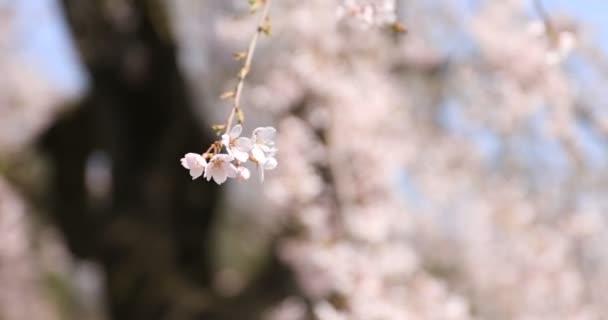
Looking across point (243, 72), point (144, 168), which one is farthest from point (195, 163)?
point (144, 168)

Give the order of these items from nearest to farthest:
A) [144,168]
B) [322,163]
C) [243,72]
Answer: [243,72], [322,163], [144,168]

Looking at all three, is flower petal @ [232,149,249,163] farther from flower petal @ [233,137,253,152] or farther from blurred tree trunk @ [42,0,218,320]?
blurred tree trunk @ [42,0,218,320]

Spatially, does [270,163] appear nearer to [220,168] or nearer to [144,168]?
[220,168]

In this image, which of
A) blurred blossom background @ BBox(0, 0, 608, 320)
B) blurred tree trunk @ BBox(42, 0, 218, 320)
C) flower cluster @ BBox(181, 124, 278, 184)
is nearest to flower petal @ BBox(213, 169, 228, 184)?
flower cluster @ BBox(181, 124, 278, 184)

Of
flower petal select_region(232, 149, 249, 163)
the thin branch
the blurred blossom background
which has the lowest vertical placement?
flower petal select_region(232, 149, 249, 163)

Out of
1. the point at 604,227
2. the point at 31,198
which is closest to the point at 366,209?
the point at 604,227

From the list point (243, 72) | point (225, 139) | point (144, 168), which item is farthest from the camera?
point (144, 168)
